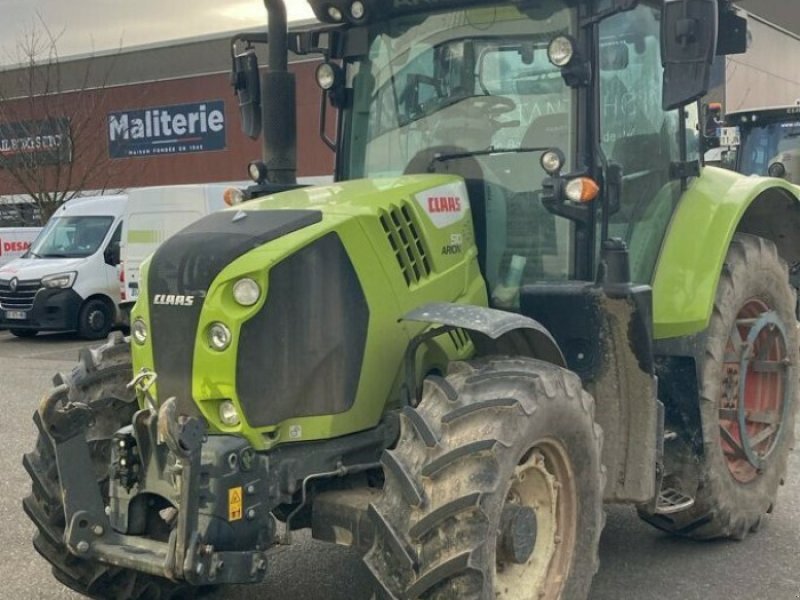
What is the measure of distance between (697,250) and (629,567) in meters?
1.54

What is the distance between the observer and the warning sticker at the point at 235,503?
11.1 feet

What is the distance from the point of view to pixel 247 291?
353 centimetres

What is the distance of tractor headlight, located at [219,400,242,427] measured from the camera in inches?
140

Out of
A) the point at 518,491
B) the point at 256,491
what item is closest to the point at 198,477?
the point at 256,491

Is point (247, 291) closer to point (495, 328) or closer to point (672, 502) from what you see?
point (495, 328)

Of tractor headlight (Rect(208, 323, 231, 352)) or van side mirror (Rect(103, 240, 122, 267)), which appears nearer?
tractor headlight (Rect(208, 323, 231, 352))

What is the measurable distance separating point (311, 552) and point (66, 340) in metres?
11.4

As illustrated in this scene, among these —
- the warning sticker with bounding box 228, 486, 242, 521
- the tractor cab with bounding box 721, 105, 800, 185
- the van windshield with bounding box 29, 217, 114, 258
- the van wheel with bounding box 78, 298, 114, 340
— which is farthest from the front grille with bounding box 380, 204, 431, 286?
the van windshield with bounding box 29, 217, 114, 258

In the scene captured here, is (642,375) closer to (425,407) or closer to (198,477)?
(425,407)

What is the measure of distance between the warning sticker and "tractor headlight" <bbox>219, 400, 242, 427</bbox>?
0.24 m

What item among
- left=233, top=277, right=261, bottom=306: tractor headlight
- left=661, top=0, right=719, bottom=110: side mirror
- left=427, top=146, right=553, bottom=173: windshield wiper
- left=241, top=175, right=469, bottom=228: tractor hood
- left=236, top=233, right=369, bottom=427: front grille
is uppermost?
left=661, top=0, right=719, bottom=110: side mirror

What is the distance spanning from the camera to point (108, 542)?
3609 mm

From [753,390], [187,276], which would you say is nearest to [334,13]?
[187,276]

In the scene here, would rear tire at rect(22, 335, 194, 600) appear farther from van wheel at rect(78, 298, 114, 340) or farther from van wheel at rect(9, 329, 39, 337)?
van wheel at rect(9, 329, 39, 337)
